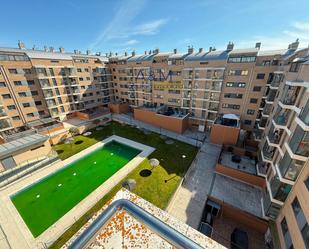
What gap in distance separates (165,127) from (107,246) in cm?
3309

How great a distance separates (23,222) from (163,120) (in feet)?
94.0

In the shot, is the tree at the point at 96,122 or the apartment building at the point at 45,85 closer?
the apartment building at the point at 45,85

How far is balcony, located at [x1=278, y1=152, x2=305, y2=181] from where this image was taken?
1310 cm

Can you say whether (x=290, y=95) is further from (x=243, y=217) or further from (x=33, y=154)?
(x=33, y=154)

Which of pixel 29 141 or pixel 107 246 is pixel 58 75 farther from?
pixel 107 246

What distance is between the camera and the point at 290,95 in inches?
657

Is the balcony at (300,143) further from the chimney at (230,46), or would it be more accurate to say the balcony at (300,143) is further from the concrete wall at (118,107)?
the concrete wall at (118,107)

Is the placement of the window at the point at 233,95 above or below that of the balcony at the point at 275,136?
above

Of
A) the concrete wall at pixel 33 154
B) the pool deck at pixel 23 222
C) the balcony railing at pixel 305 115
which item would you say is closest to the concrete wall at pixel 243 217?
the balcony railing at pixel 305 115

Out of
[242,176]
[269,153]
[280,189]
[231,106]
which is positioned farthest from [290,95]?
[231,106]

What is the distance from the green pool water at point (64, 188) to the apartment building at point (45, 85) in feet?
61.1

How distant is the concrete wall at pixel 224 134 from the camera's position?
89.7ft

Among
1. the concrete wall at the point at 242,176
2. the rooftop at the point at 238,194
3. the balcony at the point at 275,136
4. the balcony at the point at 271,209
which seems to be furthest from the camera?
the concrete wall at the point at 242,176

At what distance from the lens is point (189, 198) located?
18.8 m
